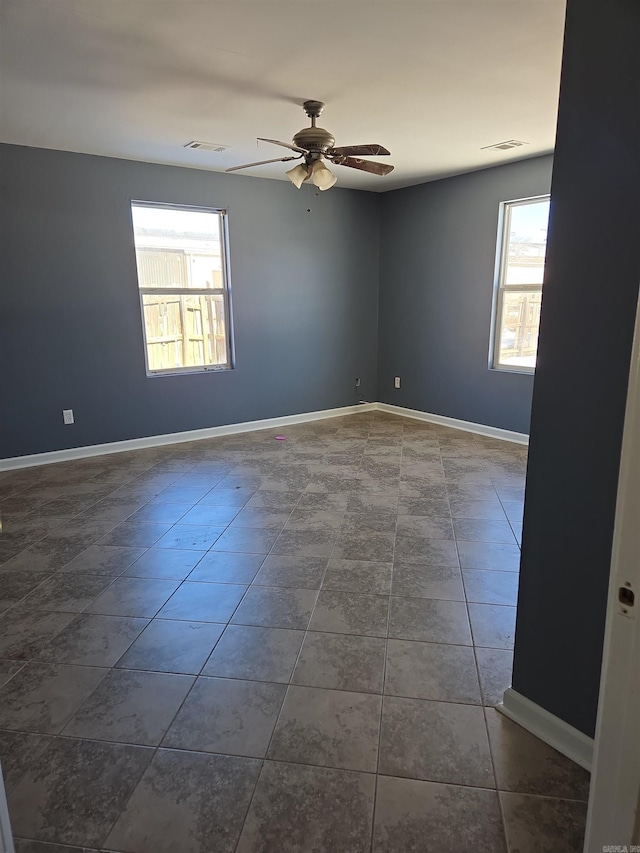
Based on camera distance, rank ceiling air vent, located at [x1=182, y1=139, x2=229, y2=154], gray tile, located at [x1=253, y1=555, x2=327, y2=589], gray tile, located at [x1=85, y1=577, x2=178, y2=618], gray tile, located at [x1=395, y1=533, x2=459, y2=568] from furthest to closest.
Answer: ceiling air vent, located at [x1=182, y1=139, x2=229, y2=154]
gray tile, located at [x1=395, y1=533, x2=459, y2=568]
gray tile, located at [x1=253, y1=555, x2=327, y2=589]
gray tile, located at [x1=85, y1=577, x2=178, y2=618]

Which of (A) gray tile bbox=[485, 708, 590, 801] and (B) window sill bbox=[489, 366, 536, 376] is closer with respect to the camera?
(A) gray tile bbox=[485, 708, 590, 801]

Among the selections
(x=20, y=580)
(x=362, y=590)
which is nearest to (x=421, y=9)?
(x=362, y=590)

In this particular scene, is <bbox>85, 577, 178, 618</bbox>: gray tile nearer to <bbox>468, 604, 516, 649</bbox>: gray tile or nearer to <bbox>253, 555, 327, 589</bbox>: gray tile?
<bbox>253, 555, 327, 589</bbox>: gray tile

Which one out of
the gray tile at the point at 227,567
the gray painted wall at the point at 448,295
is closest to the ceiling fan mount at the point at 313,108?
the gray painted wall at the point at 448,295

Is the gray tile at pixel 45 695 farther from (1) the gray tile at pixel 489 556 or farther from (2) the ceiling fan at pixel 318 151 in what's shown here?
(2) the ceiling fan at pixel 318 151

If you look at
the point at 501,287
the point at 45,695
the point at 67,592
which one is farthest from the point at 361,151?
the point at 45,695

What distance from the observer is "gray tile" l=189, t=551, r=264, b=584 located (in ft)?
8.87

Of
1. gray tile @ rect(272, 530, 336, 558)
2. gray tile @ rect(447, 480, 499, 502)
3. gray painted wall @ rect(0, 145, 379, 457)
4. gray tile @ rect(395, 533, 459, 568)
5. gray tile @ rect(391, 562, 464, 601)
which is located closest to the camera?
gray tile @ rect(391, 562, 464, 601)

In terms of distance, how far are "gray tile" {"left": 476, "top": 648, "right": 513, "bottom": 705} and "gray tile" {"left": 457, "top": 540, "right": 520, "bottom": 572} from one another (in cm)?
74

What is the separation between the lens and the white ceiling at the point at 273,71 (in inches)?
87.7

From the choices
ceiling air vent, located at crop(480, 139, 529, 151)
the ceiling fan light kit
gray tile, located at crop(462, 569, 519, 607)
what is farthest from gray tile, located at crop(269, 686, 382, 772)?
ceiling air vent, located at crop(480, 139, 529, 151)

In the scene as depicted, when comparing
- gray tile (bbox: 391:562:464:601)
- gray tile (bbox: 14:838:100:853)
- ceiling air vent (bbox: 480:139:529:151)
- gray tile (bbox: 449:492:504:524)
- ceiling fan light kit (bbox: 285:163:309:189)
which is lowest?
gray tile (bbox: 14:838:100:853)

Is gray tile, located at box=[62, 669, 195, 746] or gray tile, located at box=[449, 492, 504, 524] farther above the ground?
gray tile, located at box=[449, 492, 504, 524]

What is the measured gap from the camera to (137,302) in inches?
193
